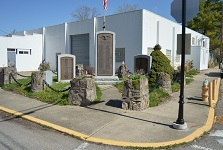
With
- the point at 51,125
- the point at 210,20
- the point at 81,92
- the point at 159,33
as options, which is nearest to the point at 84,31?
the point at 159,33

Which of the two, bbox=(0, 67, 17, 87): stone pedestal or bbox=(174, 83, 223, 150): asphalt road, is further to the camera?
bbox=(0, 67, 17, 87): stone pedestal

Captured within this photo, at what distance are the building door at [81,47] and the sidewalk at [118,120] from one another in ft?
46.9

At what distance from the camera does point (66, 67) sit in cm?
1346

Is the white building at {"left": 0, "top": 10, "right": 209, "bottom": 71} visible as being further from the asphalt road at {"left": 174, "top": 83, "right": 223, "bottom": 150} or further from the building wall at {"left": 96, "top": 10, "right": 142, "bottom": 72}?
the asphalt road at {"left": 174, "top": 83, "right": 223, "bottom": 150}

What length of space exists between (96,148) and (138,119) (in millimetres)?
2083

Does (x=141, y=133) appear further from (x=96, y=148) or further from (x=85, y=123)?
(x=85, y=123)

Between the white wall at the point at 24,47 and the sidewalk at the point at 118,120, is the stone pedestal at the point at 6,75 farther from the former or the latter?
the white wall at the point at 24,47

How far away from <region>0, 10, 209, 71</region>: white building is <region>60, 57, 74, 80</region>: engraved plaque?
264 inches

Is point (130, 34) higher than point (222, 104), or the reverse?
point (130, 34)

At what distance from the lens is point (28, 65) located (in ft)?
87.0

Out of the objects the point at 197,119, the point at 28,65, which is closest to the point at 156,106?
the point at 197,119

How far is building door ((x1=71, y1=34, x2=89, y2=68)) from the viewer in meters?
22.8

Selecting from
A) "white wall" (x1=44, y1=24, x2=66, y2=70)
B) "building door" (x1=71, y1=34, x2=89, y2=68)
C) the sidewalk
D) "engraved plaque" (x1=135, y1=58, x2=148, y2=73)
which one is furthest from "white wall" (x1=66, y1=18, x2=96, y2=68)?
the sidewalk

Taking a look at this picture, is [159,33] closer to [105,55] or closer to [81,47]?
[81,47]
